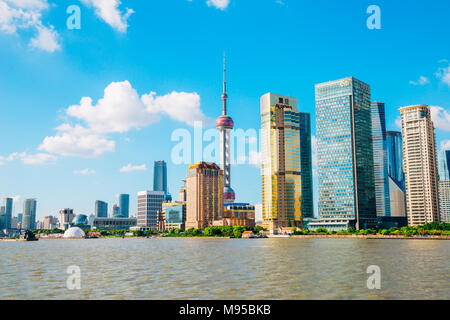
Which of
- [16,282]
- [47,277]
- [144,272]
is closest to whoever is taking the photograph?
[16,282]

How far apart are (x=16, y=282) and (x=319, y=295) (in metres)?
38.3

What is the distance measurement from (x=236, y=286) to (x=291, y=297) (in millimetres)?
8875

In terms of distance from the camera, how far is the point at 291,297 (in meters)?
42.7
